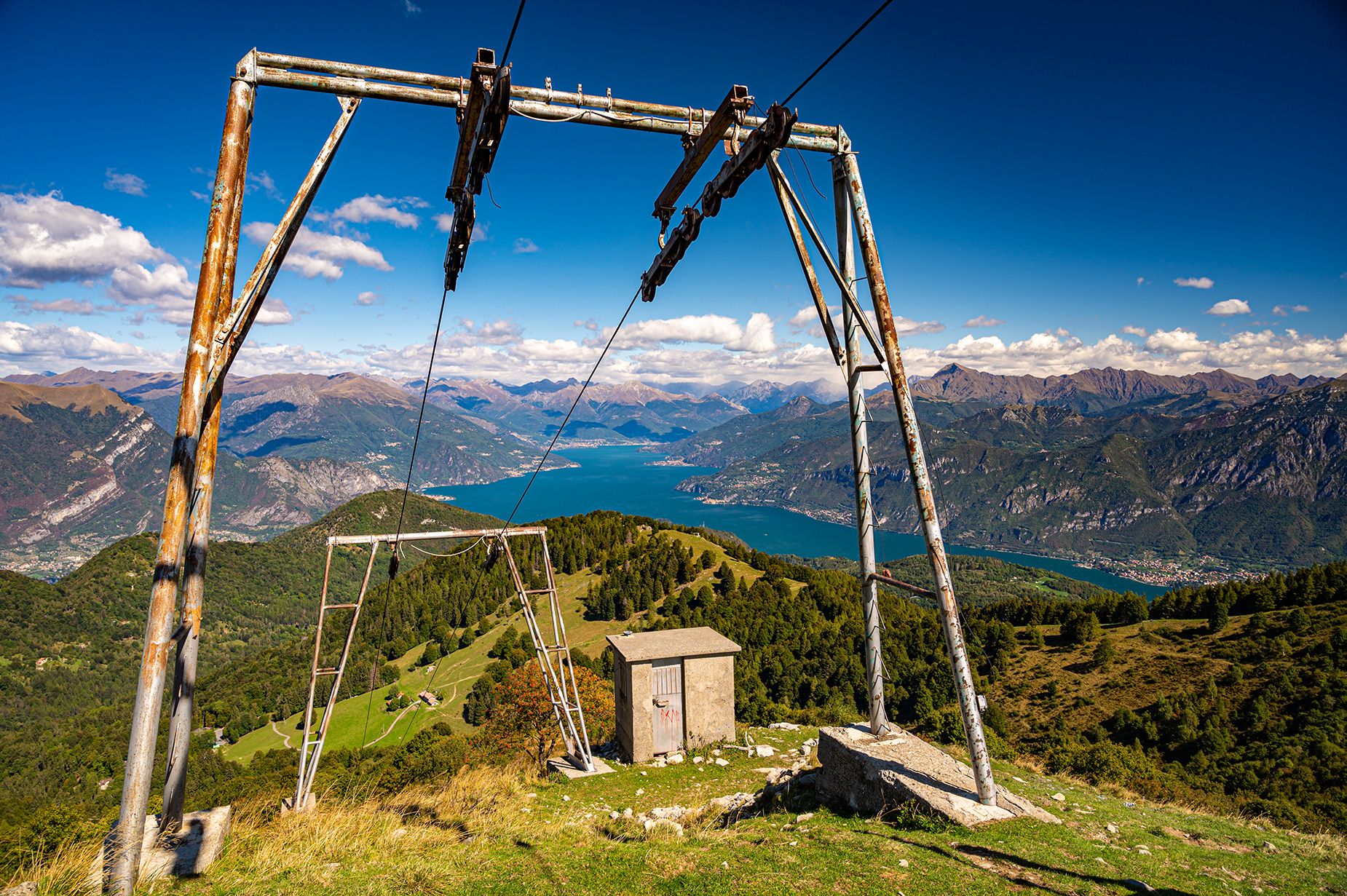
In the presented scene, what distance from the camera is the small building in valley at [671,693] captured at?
882 inches

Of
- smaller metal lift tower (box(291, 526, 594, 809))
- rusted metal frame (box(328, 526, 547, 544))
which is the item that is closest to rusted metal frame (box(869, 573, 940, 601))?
smaller metal lift tower (box(291, 526, 594, 809))

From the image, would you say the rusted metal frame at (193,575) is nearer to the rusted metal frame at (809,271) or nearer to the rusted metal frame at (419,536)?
the rusted metal frame at (809,271)

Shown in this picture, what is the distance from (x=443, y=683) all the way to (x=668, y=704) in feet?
221

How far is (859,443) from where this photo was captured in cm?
919

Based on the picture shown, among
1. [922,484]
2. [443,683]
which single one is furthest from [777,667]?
[922,484]

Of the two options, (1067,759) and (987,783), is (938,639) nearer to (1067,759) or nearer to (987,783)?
(1067,759)

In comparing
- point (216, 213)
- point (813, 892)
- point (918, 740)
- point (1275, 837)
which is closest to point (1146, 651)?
point (1275, 837)

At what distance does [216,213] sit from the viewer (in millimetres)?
5953

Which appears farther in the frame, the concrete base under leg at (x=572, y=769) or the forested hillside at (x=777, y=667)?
the forested hillside at (x=777, y=667)

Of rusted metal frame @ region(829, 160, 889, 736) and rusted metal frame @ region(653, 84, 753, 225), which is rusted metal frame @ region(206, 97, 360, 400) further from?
rusted metal frame @ region(829, 160, 889, 736)

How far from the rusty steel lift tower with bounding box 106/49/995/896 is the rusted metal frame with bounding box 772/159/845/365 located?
2 centimetres

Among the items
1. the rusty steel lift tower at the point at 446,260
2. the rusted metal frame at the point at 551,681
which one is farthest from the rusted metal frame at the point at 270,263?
the rusted metal frame at the point at 551,681

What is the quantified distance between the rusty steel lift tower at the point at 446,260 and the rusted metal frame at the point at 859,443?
0.13 feet

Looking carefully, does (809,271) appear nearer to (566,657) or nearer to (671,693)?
(566,657)
